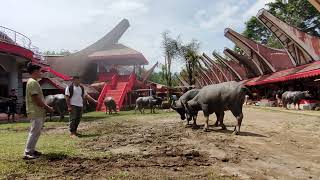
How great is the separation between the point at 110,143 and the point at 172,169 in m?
3.58

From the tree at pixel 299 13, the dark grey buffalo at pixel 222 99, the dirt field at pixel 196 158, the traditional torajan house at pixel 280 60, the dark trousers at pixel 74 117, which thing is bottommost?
the dirt field at pixel 196 158

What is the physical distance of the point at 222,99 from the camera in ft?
39.7

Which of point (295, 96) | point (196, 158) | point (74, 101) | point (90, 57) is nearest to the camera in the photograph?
point (196, 158)

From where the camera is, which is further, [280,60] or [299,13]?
[299,13]

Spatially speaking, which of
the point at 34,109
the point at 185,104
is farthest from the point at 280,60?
the point at 34,109

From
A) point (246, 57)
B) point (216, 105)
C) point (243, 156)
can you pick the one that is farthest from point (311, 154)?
point (246, 57)

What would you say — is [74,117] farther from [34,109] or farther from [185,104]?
[185,104]

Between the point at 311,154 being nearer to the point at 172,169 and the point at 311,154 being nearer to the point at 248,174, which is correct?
the point at 248,174

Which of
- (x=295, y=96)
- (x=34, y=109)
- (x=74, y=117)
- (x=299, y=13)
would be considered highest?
(x=299, y=13)

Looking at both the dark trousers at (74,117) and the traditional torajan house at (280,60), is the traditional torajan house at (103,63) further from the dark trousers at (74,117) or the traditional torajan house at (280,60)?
the dark trousers at (74,117)

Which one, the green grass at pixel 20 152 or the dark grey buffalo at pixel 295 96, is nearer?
the green grass at pixel 20 152

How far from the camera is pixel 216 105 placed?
1241 centimetres

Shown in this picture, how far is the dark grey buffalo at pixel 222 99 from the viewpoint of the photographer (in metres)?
11.6

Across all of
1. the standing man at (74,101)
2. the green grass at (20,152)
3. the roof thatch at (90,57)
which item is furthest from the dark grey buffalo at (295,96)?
the roof thatch at (90,57)
